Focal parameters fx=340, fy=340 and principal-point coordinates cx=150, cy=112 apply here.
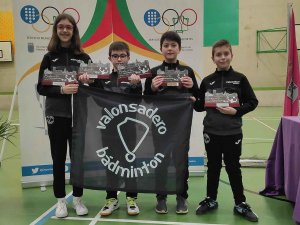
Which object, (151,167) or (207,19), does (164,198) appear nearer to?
(151,167)

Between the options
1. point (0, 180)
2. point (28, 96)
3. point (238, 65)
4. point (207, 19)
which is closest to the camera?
point (28, 96)

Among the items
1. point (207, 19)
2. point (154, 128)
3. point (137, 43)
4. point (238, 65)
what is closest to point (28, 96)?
point (137, 43)

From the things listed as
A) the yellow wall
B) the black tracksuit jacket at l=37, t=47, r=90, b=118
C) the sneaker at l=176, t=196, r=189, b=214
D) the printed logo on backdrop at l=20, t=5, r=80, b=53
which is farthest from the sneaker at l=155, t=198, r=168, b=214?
the yellow wall

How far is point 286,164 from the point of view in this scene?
316 cm

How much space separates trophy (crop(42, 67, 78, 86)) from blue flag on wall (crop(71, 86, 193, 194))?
12 centimetres

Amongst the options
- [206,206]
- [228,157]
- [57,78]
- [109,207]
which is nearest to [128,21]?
[57,78]

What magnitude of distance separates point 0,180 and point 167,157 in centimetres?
244

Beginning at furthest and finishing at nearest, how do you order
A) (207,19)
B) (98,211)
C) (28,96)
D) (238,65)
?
(238,65) < (207,19) < (28,96) < (98,211)

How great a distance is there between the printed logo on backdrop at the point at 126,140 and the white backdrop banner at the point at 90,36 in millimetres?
1368

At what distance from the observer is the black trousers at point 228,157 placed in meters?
2.94

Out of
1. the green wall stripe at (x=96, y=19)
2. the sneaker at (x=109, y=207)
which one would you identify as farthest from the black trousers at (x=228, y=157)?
the green wall stripe at (x=96, y=19)

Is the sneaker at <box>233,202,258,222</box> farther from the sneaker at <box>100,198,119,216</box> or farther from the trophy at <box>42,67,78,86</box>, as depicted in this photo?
the trophy at <box>42,67,78,86</box>

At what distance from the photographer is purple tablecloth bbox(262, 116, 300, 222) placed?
288cm

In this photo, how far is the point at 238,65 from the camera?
44.1ft
